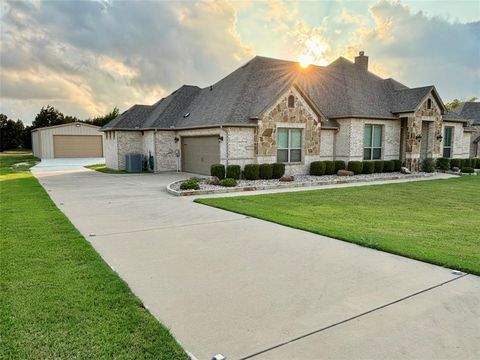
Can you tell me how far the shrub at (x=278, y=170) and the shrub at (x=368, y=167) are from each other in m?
5.37

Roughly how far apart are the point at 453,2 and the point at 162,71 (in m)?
16.9

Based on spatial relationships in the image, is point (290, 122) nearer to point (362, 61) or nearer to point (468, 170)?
point (362, 61)

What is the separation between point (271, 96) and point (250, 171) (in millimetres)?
4268

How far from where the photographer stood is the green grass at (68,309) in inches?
122

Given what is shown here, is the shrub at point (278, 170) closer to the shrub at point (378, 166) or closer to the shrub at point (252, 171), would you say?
the shrub at point (252, 171)

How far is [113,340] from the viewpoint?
3.22 meters

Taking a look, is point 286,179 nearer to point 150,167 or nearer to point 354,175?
point 354,175

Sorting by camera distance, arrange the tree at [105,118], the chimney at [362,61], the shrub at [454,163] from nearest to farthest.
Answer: the shrub at [454,163], the chimney at [362,61], the tree at [105,118]

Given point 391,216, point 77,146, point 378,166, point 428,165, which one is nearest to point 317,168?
point 378,166

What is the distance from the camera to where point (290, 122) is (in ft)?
59.0

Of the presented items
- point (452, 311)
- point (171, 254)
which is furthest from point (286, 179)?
point (452, 311)

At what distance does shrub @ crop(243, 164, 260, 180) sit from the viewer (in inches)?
653

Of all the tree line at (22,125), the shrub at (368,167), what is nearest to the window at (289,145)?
the shrub at (368,167)

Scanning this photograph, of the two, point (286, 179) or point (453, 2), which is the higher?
point (453, 2)
